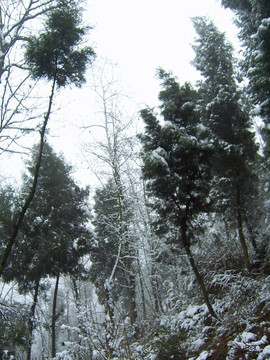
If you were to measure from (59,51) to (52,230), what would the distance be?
35.1 feet

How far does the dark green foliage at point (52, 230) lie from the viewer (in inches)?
564

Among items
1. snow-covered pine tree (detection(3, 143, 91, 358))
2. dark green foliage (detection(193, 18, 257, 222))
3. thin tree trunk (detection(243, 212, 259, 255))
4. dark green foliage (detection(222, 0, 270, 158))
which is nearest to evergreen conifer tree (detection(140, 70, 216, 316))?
dark green foliage (detection(222, 0, 270, 158))

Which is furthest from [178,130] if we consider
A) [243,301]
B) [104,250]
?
[104,250]

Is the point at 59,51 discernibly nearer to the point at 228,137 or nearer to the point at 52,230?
the point at 228,137

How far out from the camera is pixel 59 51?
24.8 feet

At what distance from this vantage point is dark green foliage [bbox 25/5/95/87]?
24.3 ft

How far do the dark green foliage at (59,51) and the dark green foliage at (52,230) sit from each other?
23.7 ft

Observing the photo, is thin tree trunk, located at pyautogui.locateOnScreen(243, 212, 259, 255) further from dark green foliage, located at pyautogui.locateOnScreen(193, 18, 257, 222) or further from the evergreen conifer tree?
the evergreen conifer tree

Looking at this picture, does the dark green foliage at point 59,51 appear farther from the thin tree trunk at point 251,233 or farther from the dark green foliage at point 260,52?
the thin tree trunk at point 251,233

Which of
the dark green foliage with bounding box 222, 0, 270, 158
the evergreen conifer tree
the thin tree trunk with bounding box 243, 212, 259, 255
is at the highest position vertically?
the dark green foliage with bounding box 222, 0, 270, 158

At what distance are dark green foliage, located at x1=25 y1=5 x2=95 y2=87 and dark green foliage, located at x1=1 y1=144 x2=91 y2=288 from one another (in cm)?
722

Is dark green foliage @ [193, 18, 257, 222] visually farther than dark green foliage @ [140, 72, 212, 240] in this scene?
Yes

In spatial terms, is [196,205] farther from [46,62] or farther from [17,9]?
[17,9]

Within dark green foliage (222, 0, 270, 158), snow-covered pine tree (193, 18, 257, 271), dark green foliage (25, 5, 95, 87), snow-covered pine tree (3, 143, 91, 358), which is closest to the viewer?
dark green foliage (25, 5, 95, 87)
